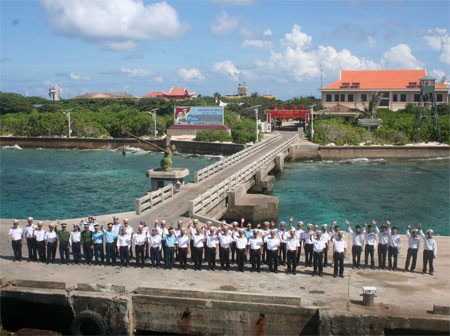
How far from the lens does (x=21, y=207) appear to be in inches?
1492

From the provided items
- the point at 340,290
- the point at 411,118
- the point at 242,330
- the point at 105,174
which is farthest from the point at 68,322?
the point at 411,118

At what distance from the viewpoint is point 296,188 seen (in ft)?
144

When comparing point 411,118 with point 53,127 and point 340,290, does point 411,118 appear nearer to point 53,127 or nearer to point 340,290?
point 53,127

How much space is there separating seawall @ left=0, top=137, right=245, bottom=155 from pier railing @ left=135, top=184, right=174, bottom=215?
37.8 metres

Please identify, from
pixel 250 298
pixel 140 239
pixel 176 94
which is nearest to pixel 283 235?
pixel 250 298

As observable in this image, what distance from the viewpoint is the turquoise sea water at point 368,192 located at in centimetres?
3356

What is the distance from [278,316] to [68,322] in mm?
5668

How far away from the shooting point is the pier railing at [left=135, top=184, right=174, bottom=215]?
2353 cm

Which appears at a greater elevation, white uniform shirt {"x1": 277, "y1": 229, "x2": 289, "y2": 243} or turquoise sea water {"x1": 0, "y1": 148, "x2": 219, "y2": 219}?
white uniform shirt {"x1": 277, "y1": 229, "x2": 289, "y2": 243}

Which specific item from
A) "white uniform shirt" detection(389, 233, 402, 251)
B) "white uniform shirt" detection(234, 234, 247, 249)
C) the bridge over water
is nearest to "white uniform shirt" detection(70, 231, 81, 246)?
"white uniform shirt" detection(234, 234, 247, 249)

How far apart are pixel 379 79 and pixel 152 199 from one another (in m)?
73.2

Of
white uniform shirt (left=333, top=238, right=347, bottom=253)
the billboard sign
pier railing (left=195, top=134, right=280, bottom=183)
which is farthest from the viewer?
the billboard sign

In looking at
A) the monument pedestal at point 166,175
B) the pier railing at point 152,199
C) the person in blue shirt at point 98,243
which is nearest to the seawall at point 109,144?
the monument pedestal at point 166,175

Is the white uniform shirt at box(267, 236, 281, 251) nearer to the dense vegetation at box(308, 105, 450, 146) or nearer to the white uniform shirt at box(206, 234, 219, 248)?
the white uniform shirt at box(206, 234, 219, 248)
